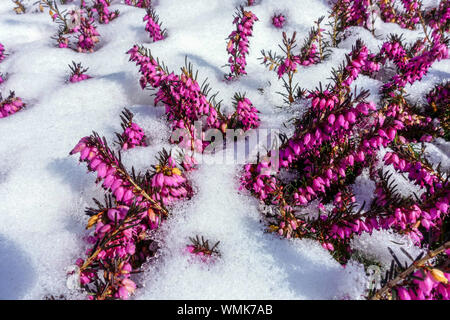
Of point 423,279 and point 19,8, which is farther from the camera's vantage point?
point 19,8

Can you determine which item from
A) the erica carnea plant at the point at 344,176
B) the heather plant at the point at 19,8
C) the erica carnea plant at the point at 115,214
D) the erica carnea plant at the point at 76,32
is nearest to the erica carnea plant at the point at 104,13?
the erica carnea plant at the point at 76,32

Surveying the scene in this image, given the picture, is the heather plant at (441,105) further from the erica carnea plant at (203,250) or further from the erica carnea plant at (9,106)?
the erica carnea plant at (9,106)

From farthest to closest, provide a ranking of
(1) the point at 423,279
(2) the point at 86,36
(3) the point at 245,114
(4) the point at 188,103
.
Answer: (2) the point at 86,36, (3) the point at 245,114, (4) the point at 188,103, (1) the point at 423,279

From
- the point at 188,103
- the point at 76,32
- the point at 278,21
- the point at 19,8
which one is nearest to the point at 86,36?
the point at 76,32

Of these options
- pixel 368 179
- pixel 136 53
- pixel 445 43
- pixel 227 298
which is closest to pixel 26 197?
pixel 136 53

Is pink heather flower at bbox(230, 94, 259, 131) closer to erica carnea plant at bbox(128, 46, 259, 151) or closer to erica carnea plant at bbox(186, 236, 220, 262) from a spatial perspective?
erica carnea plant at bbox(128, 46, 259, 151)

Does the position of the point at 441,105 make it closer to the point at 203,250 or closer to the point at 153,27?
the point at 203,250

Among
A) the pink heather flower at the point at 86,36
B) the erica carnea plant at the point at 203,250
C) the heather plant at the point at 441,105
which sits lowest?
the erica carnea plant at the point at 203,250

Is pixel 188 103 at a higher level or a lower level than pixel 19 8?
lower
